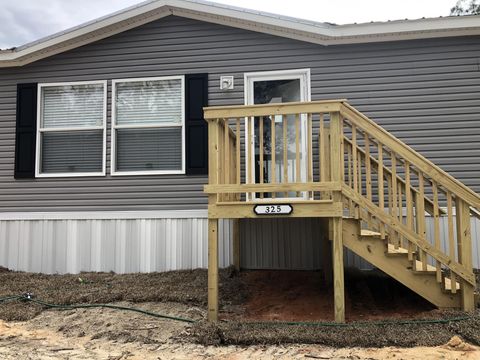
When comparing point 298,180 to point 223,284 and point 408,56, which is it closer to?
point 223,284

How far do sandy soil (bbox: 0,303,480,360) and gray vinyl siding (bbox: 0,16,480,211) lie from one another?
2.23m

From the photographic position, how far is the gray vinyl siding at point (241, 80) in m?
5.64

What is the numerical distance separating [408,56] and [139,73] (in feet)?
13.3

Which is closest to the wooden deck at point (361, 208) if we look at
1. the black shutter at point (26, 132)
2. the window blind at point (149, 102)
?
the window blind at point (149, 102)

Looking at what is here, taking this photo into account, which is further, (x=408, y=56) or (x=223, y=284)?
(x=408, y=56)

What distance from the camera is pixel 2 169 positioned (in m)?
6.40

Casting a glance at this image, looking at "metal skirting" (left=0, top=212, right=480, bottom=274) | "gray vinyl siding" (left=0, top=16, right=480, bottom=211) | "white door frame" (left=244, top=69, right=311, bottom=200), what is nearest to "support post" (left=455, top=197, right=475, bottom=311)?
"metal skirting" (left=0, top=212, right=480, bottom=274)

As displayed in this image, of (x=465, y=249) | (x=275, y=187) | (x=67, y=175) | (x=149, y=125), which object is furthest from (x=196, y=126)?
(x=465, y=249)

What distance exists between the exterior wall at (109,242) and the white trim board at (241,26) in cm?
267

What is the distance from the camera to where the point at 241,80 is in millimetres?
5992

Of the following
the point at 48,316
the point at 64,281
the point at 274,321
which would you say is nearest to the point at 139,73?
the point at 64,281

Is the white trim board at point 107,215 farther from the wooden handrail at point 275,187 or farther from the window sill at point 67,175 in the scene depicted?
the wooden handrail at point 275,187

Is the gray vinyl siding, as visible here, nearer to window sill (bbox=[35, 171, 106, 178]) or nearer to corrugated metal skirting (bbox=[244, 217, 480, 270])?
window sill (bbox=[35, 171, 106, 178])

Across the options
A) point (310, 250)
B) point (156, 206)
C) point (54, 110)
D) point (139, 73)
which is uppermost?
point (139, 73)
